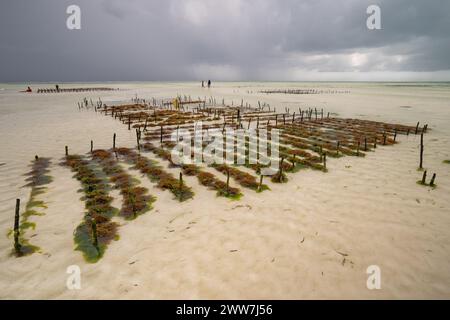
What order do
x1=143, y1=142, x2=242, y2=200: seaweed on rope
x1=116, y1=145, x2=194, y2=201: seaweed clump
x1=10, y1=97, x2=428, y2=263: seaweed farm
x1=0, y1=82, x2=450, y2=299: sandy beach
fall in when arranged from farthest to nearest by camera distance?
x1=116, y1=145, x2=194, y2=201: seaweed clump → x1=143, y1=142, x2=242, y2=200: seaweed on rope → x1=10, y1=97, x2=428, y2=263: seaweed farm → x1=0, y1=82, x2=450, y2=299: sandy beach

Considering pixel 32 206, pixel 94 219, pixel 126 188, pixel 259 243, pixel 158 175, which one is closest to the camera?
pixel 259 243

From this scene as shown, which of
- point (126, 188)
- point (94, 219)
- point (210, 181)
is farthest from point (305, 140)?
point (94, 219)

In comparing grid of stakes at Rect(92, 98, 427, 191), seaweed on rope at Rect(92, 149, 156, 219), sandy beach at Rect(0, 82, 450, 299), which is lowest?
sandy beach at Rect(0, 82, 450, 299)

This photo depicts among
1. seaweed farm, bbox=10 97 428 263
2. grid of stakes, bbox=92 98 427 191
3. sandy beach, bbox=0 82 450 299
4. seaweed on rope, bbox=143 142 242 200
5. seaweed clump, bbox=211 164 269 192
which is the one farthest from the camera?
grid of stakes, bbox=92 98 427 191

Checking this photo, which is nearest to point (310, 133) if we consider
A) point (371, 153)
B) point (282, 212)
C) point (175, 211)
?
point (371, 153)

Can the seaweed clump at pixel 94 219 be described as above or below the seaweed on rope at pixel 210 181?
below

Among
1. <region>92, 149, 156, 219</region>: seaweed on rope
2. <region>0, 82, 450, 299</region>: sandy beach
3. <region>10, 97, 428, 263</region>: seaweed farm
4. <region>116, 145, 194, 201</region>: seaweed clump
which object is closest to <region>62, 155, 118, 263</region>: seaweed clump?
<region>10, 97, 428, 263</region>: seaweed farm

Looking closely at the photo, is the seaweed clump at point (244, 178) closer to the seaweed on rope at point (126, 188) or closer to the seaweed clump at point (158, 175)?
the seaweed clump at point (158, 175)

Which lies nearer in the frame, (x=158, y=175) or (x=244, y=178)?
(x=244, y=178)

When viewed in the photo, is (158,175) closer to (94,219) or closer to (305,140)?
(94,219)

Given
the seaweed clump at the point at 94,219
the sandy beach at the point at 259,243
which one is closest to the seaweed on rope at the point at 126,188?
the sandy beach at the point at 259,243

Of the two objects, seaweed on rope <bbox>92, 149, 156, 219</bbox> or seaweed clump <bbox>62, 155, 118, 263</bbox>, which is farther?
seaweed on rope <bbox>92, 149, 156, 219</bbox>

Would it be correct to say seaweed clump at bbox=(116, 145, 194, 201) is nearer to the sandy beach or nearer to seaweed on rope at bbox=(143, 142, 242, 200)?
the sandy beach
